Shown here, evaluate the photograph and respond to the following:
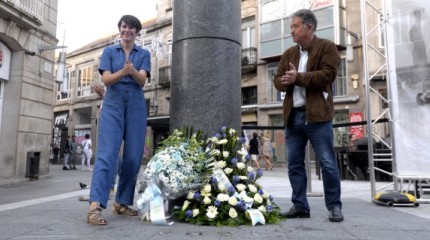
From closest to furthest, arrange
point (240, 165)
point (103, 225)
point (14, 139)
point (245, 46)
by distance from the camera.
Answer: point (103, 225) → point (240, 165) → point (14, 139) → point (245, 46)

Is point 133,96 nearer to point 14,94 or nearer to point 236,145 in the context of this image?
point 236,145

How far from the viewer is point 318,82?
3373 mm

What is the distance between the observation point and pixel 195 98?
3705mm

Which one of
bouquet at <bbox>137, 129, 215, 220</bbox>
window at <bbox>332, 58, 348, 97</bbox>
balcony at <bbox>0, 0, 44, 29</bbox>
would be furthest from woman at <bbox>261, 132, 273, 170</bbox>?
bouquet at <bbox>137, 129, 215, 220</bbox>

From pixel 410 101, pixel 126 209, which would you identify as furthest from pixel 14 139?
pixel 410 101

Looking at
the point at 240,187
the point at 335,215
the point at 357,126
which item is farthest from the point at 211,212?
the point at 357,126

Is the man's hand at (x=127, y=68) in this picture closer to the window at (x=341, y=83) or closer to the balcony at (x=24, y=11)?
the balcony at (x=24, y=11)

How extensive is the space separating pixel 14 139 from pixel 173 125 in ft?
25.8

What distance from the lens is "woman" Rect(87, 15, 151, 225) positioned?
3387 mm

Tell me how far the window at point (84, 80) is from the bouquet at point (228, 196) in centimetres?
3092

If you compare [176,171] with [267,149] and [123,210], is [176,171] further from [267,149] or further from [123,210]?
[267,149]

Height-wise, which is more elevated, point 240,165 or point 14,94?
point 14,94

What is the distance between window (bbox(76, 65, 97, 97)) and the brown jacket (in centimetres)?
3099

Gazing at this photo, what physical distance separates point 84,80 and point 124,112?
31840 millimetres
